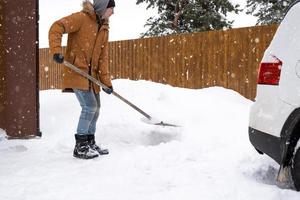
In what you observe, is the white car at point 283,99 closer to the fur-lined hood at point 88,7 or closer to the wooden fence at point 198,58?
the fur-lined hood at point 88,7

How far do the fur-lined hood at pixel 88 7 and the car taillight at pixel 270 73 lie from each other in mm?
2201

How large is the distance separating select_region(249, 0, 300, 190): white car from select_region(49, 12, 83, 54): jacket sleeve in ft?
7.15

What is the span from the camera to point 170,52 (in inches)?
528

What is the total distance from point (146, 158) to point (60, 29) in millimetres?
1610

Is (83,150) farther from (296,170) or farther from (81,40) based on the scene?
(296,170)

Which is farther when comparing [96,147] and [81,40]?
[96,147]

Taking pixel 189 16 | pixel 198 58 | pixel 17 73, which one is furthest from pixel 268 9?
pixel 17 73

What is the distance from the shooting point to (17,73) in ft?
20.3

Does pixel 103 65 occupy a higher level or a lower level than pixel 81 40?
lower

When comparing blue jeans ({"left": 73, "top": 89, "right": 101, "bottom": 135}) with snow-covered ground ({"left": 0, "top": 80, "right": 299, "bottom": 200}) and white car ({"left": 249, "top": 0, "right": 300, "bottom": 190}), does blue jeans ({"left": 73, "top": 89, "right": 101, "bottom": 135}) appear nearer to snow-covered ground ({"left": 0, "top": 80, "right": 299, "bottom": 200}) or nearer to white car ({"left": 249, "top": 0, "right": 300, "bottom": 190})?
snow-covered ground ({"left": 0, "top": 80, "right": 299, "bottom": 200})

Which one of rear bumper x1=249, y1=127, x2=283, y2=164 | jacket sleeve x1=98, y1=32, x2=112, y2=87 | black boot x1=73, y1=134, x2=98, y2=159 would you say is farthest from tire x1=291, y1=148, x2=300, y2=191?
jacket sleeve x1=98, y1=32, x2=112, y2=87

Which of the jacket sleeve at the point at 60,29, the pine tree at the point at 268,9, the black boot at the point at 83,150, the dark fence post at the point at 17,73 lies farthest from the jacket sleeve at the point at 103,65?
the pine tree at the point at 268,9

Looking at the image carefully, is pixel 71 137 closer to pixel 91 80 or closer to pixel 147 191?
pixel 91 80

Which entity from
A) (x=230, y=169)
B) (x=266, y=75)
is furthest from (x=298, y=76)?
(x=230, y=169)
